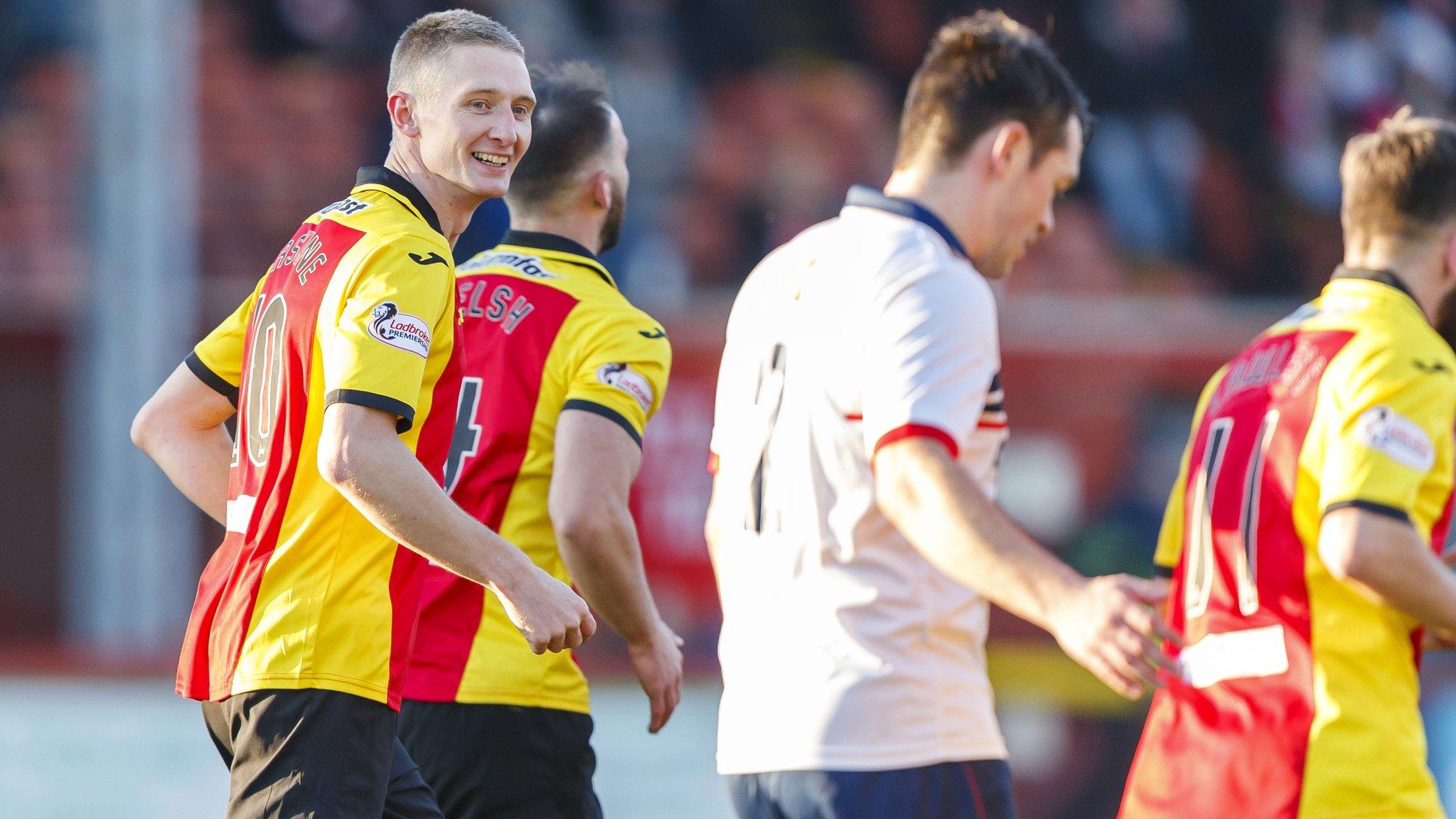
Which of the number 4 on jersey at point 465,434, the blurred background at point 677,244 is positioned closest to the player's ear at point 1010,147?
the number 4 on jersey at point 465,434

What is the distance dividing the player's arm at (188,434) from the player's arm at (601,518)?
73 cm

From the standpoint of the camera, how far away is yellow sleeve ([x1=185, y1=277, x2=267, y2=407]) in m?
3.74

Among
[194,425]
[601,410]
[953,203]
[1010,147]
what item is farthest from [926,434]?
[194,425]

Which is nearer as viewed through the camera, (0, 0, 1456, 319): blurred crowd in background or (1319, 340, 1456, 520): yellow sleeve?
(1319, 340, 1456, 520): yellow sleeve

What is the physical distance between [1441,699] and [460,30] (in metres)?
5.70

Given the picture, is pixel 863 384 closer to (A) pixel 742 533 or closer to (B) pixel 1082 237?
(A) pixel 742 533

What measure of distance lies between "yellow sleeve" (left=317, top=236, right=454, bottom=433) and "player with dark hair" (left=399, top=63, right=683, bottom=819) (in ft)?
2.10

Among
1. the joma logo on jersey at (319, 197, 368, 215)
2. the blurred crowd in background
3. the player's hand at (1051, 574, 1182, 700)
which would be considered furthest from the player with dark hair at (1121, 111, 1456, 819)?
the blurred crowd in background

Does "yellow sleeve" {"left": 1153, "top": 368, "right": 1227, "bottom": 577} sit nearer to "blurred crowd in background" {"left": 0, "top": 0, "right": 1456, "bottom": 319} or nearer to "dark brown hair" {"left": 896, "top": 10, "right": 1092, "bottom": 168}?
"dark brown hair" {"left": 896, "top": 10, "right": 1092, "bottom": 168}

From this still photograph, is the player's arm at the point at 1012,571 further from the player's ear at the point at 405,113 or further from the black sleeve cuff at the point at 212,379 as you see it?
the black sleeve cuff at the point at 212,379

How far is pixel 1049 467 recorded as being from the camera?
10055 millimetres

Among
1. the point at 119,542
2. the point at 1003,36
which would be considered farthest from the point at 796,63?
the point at 1003,36

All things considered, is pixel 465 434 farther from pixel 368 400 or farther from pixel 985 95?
pixel 985 95

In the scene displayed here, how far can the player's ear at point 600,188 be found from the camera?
4383 mm
